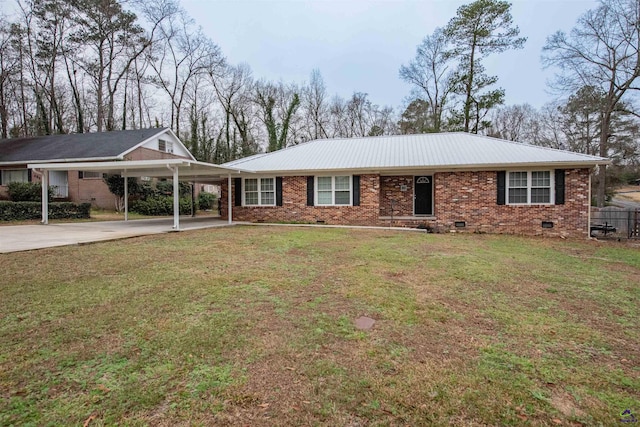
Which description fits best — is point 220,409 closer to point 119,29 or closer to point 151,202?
point 151,202

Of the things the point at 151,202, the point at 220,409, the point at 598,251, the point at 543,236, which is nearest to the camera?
the point at 220,409

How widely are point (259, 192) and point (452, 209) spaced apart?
813cm

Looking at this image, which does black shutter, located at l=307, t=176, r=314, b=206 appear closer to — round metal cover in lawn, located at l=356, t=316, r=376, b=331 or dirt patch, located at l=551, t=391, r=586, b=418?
round metal cover in lawn, located at l=356, t=316, r=376, b=331

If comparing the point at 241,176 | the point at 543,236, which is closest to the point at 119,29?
the point at 241,176

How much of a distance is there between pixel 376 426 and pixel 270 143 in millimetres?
29459

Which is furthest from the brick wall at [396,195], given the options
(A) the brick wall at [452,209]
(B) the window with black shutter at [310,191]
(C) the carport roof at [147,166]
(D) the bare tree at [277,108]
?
(D) the bare tree at [277,108]

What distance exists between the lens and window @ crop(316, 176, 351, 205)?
14102mm

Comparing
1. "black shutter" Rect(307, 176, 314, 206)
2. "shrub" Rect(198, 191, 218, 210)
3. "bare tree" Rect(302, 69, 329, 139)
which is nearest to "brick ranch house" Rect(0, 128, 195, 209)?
"shrub" Rect(198, 191, 218, 210)

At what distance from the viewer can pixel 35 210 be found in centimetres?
1466

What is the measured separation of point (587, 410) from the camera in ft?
7.13

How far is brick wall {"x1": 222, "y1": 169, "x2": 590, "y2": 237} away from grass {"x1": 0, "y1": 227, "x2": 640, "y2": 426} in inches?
260

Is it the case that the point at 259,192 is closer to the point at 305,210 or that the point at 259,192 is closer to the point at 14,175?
the point at 305,210

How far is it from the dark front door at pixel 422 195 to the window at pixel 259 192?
617cm

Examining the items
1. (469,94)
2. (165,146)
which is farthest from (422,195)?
(165,146)
